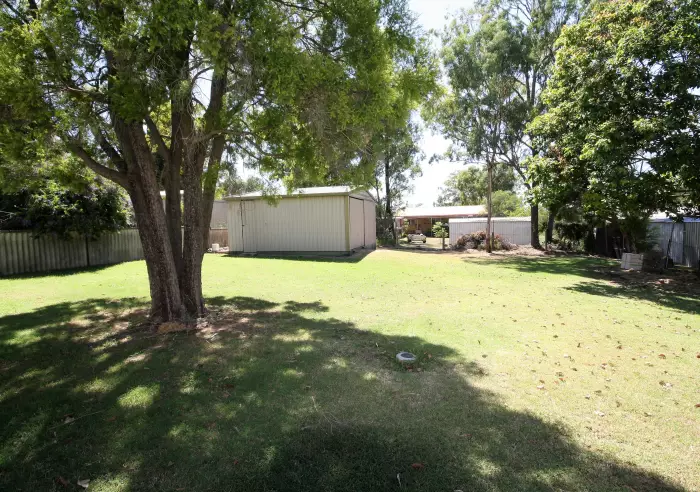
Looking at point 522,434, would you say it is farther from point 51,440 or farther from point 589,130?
point 589,130

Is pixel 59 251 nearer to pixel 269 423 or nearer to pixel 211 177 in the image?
pixel 211 177

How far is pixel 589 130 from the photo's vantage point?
426 inches

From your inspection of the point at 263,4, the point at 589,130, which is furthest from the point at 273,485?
the point at 589,130

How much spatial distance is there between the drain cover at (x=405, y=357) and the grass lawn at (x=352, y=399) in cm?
11

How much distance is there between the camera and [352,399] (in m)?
3.78

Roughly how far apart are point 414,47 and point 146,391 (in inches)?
236

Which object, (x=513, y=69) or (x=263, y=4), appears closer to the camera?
(x=263, y=4)

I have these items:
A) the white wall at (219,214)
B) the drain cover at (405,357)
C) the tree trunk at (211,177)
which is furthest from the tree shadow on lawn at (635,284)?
the white wall at (219,214)

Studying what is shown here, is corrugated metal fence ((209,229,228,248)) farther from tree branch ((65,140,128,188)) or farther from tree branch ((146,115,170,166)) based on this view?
tree branch ((65,140,128,188))

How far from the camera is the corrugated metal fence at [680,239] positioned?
587 inches

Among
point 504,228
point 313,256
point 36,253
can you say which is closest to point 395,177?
point 504,228

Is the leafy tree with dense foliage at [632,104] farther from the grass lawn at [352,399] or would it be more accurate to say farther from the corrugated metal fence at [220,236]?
the corrugated metal fence at [220,236]

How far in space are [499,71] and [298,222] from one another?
14832 mm

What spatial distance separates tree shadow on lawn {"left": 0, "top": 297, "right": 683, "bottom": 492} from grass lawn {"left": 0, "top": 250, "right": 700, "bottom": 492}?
2 centimetres
